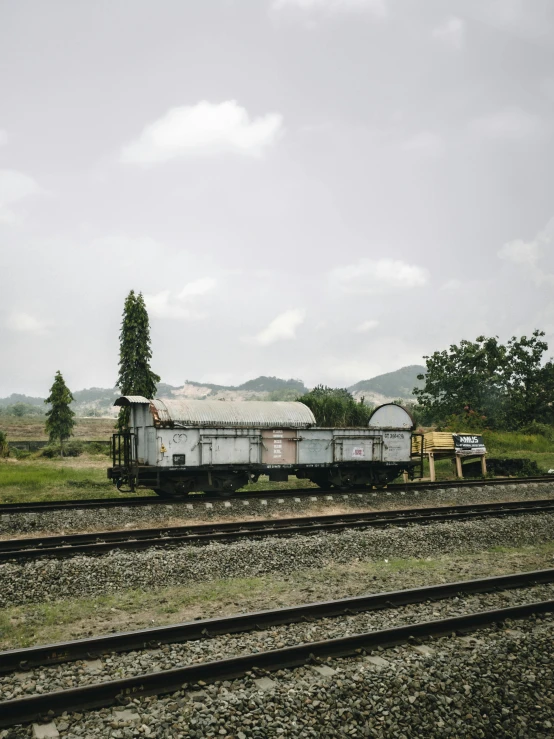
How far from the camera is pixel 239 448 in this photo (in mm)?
17906

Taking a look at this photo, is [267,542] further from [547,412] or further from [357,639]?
[547,412]

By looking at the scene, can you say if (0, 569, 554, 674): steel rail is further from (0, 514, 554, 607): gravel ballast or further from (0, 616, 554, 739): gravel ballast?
(0, 514, 554, 607): gravel ballast

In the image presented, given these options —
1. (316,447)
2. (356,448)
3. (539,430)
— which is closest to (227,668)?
(316,447)

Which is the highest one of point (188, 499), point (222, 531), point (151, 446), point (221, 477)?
point (151, 446)

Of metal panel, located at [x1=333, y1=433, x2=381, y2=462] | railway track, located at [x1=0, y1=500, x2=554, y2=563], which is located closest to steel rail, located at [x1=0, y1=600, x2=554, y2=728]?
railway track, located at [x1=0, y1=500, x2=554, y2=563]

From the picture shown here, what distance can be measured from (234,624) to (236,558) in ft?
12.0

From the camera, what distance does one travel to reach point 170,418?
17344mm

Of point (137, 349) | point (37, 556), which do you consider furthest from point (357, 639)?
point (137, 349)

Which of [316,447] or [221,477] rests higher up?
[316,447]

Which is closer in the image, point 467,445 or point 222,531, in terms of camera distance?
point 222,531

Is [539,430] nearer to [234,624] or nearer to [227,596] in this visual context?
[227,596]

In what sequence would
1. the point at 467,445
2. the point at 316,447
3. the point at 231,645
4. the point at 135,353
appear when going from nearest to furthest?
the point at 231,645, the point at 316,447, the point at 467,445, the point at 135,353

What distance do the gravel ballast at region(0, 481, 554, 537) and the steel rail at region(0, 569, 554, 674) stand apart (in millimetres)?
7552

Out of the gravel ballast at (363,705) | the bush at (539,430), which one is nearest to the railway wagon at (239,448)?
the gravel ballast at (363,705)
